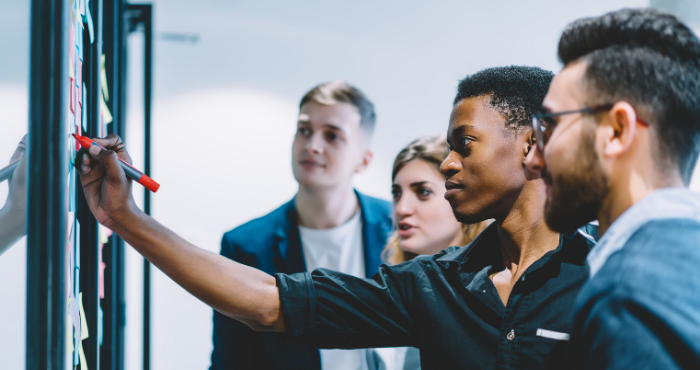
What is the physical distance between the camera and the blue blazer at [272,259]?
1.91m

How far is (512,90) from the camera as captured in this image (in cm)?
115

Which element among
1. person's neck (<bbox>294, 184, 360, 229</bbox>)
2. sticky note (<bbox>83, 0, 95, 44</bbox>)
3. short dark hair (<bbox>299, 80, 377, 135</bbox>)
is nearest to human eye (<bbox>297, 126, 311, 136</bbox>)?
short dark hair (<bbox>299, 80, 377, 135</bbox>)

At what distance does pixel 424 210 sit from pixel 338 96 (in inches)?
27.0

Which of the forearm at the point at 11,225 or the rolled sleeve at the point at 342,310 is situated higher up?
the forearm at the point at 11,225

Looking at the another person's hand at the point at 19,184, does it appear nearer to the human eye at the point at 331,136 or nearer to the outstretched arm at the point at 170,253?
the outstretched arm at the point at 170,253

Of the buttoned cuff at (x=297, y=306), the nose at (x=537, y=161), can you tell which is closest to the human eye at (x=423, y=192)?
the buttoned cuff at (x=297, y=306)

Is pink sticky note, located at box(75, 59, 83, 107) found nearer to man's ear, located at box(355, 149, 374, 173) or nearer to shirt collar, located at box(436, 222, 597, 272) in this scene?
shirt collar, located at box(436, 222, 597, 272)

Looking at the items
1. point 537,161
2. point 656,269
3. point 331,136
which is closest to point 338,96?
point 331,136

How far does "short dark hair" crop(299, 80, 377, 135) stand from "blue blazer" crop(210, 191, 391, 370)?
1.26 feet

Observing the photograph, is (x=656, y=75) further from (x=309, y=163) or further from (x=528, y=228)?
(x=309, y=163)

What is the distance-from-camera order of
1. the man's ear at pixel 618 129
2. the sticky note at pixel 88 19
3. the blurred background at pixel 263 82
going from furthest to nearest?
the blurred background at pixel 263 82, the sticky note at pixel 88 19, the man's ear at pixel 618 129

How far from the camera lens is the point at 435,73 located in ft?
12.2

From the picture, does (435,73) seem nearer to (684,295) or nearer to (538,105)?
(538,105)

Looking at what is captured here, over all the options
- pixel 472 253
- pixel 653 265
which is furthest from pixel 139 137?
pixel 653 265
